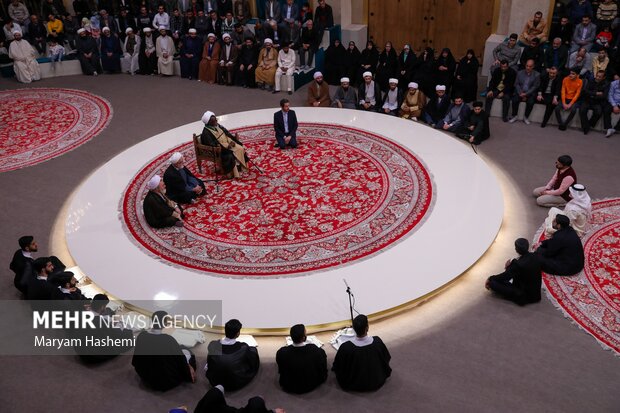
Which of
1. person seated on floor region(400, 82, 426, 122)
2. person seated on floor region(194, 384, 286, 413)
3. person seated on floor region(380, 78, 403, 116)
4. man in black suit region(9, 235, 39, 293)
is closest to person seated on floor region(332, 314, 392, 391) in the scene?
person seated on floor region(194, 384, 286, 413)

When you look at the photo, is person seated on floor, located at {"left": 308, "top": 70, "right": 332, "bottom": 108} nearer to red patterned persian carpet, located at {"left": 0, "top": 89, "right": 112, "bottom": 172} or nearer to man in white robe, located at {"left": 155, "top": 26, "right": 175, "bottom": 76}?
red patterned persian carpet, located at {"left": 0, "top": 89, "right": 112, "bottom": 172}

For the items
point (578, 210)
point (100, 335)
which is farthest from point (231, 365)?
point (578, 210)

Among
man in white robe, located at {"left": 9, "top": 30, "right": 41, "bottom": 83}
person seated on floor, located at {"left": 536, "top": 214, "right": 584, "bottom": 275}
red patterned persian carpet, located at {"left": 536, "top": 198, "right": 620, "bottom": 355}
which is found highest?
man in white robe, located at {"left": 9, "top": 30, "right": 41, "bottom": 83}

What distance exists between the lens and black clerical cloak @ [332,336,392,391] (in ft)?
15.4

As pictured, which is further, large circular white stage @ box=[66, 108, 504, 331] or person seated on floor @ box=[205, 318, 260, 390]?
large circular white stage @ box=[66, 108, 504, 331]

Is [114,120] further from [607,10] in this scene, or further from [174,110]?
[607,10]

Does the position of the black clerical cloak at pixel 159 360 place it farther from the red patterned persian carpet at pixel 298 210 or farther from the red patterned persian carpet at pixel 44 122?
the red patterned persian carpet at pixel 44 122

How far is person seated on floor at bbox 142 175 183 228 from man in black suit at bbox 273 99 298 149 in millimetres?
2499

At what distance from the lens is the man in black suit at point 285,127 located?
8922 mm

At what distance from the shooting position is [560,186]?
720 centimetres

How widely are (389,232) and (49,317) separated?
3971mm

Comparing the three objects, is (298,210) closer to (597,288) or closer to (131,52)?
(597,288)

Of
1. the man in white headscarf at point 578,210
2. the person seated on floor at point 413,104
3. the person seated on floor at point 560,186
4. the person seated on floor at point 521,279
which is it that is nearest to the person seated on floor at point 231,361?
the person seated on floor at point 521,279

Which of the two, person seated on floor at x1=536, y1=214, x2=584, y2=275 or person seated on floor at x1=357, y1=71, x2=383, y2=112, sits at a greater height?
person seated on floor at x1=357, y1=71, x2=383, y2=112
